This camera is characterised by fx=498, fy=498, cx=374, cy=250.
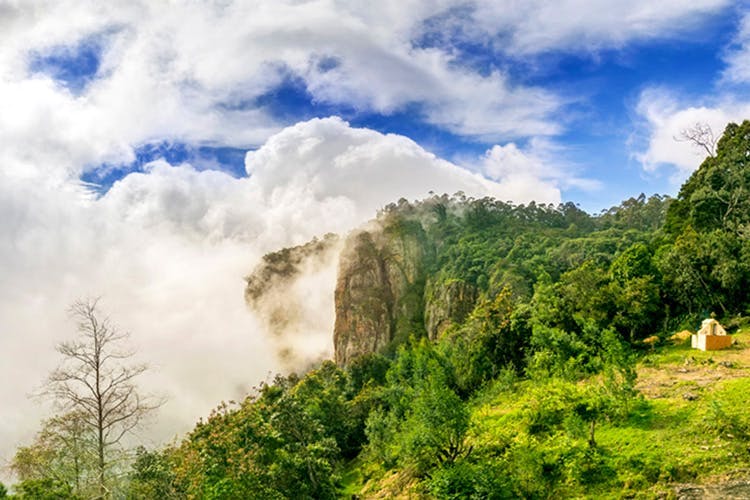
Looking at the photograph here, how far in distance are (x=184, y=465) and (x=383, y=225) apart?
Result: 6997cm

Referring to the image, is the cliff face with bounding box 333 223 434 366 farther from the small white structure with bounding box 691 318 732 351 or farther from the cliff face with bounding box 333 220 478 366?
the small white structure with bounding box 691 318 732 351

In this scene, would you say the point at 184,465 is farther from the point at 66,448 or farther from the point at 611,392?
the point at 611,392

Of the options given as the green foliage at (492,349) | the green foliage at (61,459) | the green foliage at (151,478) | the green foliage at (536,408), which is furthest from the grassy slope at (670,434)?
the green foliage at (61,459)

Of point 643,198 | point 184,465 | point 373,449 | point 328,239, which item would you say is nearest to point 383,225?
point 328,239

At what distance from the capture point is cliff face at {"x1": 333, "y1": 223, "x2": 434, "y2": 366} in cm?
7444

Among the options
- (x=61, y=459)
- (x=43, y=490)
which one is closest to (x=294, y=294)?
(x=61, y=459)

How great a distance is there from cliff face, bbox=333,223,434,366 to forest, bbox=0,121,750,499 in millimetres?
27884

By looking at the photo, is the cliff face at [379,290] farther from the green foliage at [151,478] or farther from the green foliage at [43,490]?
the green foliage at [43,490]

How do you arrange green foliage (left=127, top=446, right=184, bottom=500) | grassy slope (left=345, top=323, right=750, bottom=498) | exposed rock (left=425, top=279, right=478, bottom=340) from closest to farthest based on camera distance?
grassy slope (left=345, top=323, right=750, bottom=498)
green foliage (left=127, top=446, right=184, bottom=500)
exposed rock (left=425, top=279, right=478, bottom=340)

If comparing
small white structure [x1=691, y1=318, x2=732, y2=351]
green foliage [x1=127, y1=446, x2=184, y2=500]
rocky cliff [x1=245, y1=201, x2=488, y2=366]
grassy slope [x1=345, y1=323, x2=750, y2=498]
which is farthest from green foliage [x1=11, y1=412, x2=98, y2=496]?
rocky cliff [x1=245, y1=201, x2=488, y2=366]

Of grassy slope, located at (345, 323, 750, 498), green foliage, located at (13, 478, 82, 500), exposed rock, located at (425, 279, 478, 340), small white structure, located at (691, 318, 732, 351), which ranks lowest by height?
grassy slope, located at (345, 323, 750, 498)

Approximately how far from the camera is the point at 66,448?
512 inches

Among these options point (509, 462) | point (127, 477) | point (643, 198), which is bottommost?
point (509, 462)

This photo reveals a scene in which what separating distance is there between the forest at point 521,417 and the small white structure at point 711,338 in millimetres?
1150
